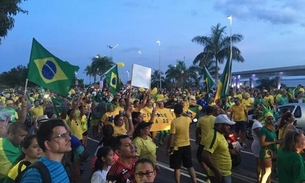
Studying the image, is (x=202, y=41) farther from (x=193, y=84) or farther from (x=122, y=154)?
(x=122, y=154)

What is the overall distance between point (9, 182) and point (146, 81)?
26.8 ft

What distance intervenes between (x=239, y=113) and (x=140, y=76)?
18.9 ft

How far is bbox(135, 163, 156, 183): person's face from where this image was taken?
345 centimetres

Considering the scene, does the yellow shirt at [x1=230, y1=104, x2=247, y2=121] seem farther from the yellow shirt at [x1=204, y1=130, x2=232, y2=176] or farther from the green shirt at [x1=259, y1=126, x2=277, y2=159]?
the yellow shirt at [x1=204, y1=130, x2=232, y2=176]

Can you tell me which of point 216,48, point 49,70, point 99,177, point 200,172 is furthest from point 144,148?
point 216,48

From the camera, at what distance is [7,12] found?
14.1 meters

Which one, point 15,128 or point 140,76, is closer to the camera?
point 15,128

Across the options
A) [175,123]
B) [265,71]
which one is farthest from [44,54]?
[265,71]

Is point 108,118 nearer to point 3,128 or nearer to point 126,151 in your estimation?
point 3,128

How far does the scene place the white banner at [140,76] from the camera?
37.3ft

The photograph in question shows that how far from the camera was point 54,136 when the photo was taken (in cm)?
325

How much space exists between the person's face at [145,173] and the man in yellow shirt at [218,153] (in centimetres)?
298

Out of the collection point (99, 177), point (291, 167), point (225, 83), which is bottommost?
point (99, 177)

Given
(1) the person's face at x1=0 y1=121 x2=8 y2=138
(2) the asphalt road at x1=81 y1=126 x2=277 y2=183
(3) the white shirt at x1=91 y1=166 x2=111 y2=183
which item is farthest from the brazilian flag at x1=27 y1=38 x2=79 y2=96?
(3) the white shirt at x1=91 y1=166 x2=111 y2=183
